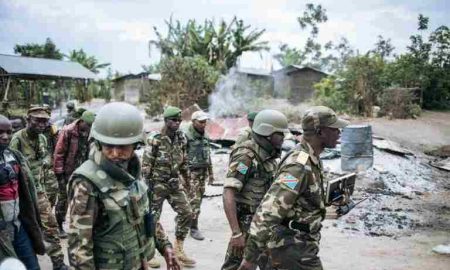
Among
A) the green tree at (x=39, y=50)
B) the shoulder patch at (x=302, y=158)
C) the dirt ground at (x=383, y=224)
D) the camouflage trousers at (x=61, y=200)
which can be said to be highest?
the green tree at (x=39, y=50)

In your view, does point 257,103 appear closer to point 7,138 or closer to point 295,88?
point 295,88

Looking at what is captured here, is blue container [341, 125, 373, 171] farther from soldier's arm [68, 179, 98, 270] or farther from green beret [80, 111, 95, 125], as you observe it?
soldier's arm [68, 179, 98, 270]

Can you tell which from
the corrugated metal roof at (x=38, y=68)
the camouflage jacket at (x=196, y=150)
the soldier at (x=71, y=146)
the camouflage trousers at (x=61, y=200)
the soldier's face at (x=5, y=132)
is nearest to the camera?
the soldier's face at (x=5, y=132)

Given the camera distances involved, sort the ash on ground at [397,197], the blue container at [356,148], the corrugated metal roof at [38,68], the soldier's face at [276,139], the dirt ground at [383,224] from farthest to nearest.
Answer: the corrugated metal roof at [38,68], the blue container at [356,148], the ash on ground at [397,197], the dirt ground at [383,224], the soldier's face at [276,139]

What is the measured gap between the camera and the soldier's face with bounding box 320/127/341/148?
111 inches

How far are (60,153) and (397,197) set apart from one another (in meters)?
6.58

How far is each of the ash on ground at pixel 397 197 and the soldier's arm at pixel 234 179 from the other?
12.5 feet

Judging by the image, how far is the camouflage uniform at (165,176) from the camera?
4.96 meters

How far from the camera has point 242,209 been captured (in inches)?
144

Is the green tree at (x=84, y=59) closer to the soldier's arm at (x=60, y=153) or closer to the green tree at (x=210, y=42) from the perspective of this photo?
the green tree at (x=210, y=42)

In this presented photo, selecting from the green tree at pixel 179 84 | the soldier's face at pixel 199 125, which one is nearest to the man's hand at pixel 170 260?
the soldier's face at pixel 199 125

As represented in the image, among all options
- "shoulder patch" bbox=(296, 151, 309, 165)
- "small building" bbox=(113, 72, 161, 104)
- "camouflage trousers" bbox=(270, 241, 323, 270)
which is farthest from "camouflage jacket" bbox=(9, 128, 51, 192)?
"small building" bbox=(113, 72, 161, 104)

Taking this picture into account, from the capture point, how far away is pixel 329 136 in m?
2.82

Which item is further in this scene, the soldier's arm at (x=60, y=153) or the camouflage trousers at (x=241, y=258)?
the soldier's arm at (x=60, y=153)
